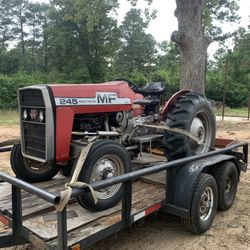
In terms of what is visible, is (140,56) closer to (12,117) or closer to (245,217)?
(12,117)

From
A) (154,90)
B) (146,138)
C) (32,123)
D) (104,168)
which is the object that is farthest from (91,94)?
(154,90)

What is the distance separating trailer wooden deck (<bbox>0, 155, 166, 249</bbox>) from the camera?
117 inches

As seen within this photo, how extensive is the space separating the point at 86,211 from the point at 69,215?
0.20 metres

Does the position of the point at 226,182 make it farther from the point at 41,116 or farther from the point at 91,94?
the point at 41,116

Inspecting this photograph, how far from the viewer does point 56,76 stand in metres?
37.6

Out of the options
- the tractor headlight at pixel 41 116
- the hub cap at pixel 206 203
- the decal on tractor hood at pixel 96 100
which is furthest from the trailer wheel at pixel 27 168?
the hub cap at pixel 206 203

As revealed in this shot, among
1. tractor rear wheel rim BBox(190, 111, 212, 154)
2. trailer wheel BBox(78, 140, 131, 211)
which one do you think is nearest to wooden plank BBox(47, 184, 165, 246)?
trailer wheel BBox(78, 140, 131, 211)

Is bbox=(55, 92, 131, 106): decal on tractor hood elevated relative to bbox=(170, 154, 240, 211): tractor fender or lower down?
elevated

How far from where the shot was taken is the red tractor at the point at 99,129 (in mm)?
3688

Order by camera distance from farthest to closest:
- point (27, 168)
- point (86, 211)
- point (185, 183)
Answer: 1. point (27, 168)
2. point (185, 183)
3. point (86, 211)

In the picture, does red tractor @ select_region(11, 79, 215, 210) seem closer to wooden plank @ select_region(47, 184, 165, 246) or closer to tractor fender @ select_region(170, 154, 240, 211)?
wooden plank @ select_region(47, 184, 165, 246)

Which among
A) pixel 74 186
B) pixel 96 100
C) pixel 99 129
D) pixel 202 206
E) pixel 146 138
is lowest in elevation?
pixel 202 206

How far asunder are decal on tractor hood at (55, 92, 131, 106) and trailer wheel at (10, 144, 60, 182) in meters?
0.96

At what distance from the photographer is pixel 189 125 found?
4.51m
